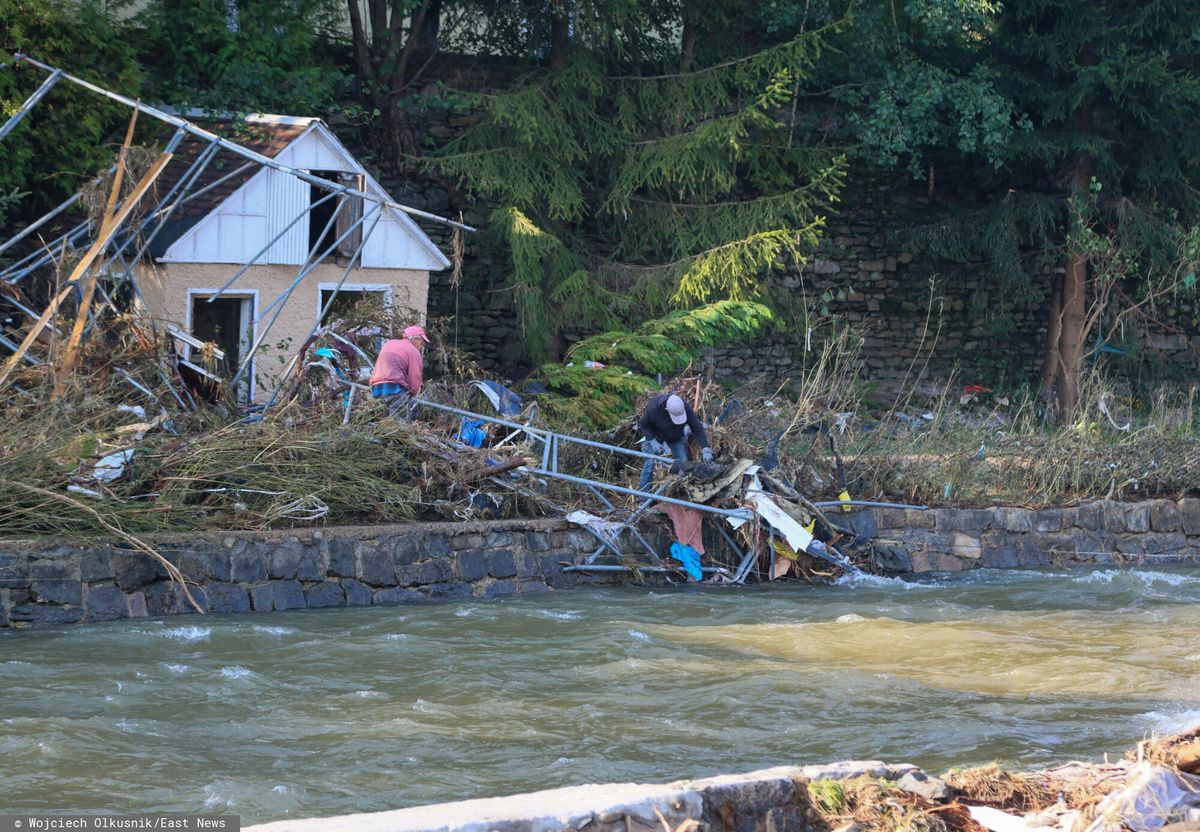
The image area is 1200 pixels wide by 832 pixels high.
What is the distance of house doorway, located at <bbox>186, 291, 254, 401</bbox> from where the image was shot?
1452 centimetres

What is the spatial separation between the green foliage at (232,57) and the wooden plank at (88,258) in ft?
17.3

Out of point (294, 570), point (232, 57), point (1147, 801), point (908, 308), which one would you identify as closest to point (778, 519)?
point (294, 570)

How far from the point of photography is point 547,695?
8.58 m

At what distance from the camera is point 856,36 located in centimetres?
1948

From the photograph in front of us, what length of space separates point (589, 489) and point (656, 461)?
2.39ft

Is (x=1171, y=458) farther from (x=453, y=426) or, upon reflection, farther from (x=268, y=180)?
(x=268, y=180)

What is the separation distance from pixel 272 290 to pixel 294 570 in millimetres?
5410

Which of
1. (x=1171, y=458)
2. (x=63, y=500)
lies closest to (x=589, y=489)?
(x=63, y=500)

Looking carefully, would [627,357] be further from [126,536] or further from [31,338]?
[126,536]

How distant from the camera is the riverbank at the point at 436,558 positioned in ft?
33.1

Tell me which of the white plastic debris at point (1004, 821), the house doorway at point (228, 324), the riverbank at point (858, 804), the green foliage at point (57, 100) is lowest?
the white plastic debris at point (1004, 821)

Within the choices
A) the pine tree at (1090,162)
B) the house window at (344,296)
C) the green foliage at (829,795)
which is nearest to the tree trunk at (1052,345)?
the pine tree at (1090,162)

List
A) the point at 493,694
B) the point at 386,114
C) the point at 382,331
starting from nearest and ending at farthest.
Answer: the point at 493,694 < the point at 382,331 < the point at 386,114

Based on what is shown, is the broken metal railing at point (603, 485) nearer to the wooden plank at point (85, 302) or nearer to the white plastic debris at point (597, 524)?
the white plastic debris at point (597, 524)
